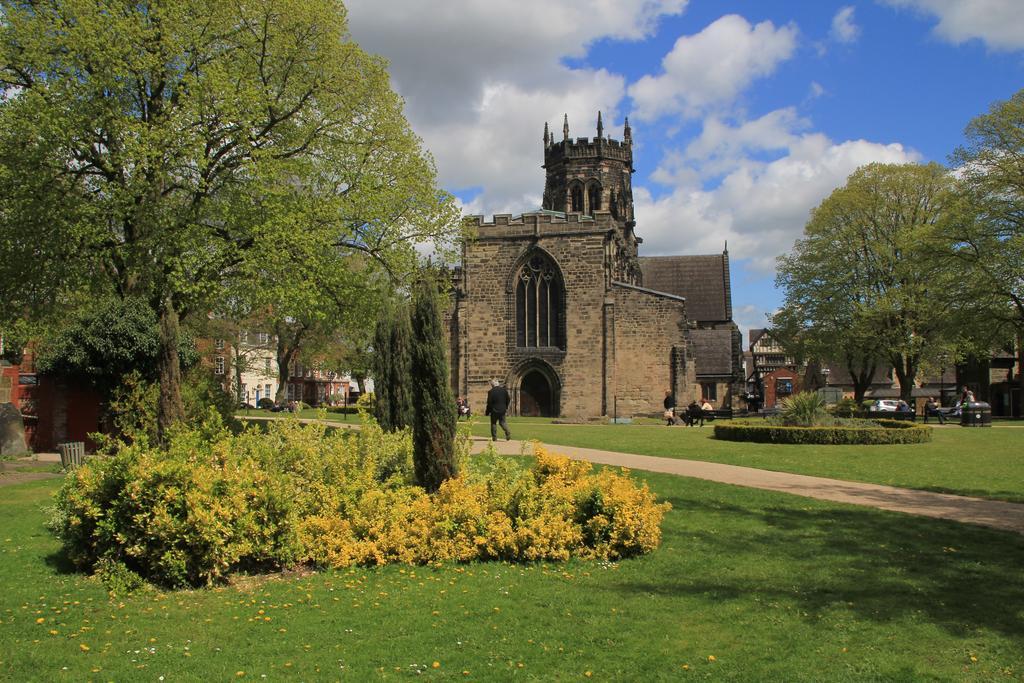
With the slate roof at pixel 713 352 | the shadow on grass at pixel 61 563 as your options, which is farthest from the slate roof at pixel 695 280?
the shadow on grass at pixel 61 563

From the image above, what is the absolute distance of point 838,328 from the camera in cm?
4391

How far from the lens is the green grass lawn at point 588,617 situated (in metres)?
6.25

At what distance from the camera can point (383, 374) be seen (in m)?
19.2

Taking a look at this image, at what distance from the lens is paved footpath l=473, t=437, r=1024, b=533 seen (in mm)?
11359

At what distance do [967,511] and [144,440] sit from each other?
11.4 m

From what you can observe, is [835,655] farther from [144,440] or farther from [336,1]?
[336,1]

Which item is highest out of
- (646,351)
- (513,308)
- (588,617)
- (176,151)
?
(176,151)

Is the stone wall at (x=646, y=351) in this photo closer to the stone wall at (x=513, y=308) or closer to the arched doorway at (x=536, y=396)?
the stone wall at (x=513, y=308)

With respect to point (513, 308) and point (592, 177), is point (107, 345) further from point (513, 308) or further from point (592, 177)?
point (592, 177)

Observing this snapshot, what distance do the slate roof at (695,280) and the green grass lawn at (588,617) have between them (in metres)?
52.6

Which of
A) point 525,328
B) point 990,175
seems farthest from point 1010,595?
point 525,328

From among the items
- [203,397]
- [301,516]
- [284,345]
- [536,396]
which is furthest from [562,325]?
[301,516]

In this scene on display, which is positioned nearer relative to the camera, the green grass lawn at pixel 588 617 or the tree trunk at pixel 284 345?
the green grass lawn at pixel 588 617

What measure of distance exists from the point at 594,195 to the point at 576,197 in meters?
1.31
